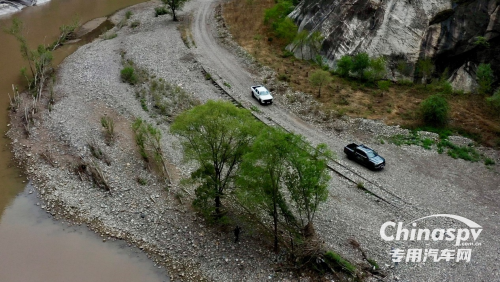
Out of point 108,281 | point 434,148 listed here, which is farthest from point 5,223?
point 434,148

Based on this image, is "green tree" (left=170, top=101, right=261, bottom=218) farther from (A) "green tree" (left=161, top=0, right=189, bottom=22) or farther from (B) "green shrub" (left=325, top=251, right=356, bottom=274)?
(A) "green tree" (left=161, top=0, right=189, bottom=22)

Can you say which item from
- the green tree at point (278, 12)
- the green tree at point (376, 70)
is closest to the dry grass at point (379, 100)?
the green tree at point (376, 70)

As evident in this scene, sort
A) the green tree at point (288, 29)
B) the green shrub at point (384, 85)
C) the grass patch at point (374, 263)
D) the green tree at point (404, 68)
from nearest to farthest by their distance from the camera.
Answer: the grass patch at point (374, 263)
the green shrub at point (384, 85)
the green tree at point (404, 68)
the green tree at point (288, 29)

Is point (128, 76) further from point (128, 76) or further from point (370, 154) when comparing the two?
point (370, 154)

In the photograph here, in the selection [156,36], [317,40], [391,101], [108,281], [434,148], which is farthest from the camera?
[156,36]

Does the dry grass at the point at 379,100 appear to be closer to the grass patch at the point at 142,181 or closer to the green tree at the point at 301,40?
the green tree at the point at 301,40

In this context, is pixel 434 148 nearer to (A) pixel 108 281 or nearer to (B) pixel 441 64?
(B) pixel 441 64
